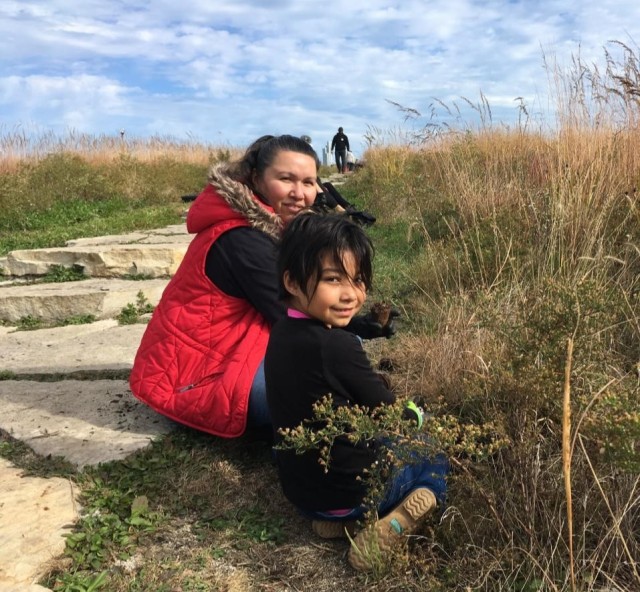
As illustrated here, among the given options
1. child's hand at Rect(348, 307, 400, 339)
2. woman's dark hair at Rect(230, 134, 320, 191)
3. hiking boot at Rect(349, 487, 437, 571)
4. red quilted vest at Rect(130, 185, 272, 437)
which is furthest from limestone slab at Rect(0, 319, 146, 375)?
hiking boot at Rect(349, 487, 437, 571)

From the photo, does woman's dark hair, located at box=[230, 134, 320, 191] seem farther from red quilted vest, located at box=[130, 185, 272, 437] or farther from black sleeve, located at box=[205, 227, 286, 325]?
black sleeve, located at box=[205, 227, 286, 325]

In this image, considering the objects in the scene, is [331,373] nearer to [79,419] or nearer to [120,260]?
[79,419]

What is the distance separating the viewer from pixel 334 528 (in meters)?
1.74

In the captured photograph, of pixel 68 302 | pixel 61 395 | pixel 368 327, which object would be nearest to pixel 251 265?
pixel 368 327

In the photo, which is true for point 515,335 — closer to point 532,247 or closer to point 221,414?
point 221,414

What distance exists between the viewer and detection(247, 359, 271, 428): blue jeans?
2119mm

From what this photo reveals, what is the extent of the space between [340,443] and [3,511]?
1.05 metres

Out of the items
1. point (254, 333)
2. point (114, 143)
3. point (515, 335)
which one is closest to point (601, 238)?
point (515, 335)

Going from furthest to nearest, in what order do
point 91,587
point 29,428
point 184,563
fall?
point 29,428
point 184,563
point 91,587

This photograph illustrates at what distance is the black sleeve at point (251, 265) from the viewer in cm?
215

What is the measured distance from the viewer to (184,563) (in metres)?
1.63

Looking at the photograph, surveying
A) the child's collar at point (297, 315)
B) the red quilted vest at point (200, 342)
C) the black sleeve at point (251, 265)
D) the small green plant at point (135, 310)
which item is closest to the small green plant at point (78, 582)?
the red quilted vest at point (200, 342)

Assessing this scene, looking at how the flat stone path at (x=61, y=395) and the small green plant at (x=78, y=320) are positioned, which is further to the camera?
the small green plant at (x=78, y=320)

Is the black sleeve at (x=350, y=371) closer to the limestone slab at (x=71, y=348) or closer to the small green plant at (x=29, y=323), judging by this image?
the limestone slab at (x=71, y=348)
